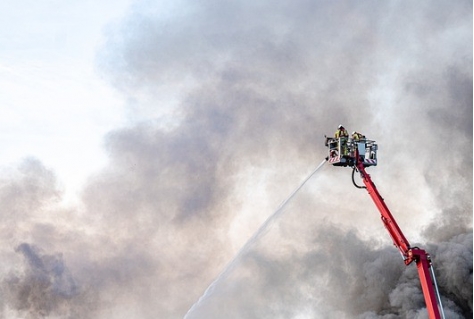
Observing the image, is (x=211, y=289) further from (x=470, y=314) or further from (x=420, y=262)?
(x=470, y=314)

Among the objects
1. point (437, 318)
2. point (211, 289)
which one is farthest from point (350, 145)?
point (211, 289)

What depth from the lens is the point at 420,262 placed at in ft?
100

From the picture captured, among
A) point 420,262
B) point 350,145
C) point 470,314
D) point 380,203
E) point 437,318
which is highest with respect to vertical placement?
point 470,314

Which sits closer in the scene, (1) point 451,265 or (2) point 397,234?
(2) point 397,234

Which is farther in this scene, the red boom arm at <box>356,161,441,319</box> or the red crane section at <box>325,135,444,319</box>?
the red crane section at <box>325,135,444,319</box>

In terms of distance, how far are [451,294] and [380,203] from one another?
1401 inches

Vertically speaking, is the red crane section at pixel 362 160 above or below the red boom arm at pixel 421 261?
above

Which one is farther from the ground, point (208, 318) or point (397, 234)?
point (208, 318)

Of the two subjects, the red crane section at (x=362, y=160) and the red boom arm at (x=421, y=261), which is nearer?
the red boom arm at (x=421, y=261)

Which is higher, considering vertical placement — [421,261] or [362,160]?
[362,160]

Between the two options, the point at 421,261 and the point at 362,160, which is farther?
the point at 362,160

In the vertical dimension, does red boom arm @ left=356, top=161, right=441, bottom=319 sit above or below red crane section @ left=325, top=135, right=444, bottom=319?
below

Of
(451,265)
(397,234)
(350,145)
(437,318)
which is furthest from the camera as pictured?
(451,265)

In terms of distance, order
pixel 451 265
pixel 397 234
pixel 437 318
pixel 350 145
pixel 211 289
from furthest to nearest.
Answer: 1. pixel 451 265
2. pixel 211 289
3. pixel 350 145
4. pixel 397 234
5. pixel 437 318
